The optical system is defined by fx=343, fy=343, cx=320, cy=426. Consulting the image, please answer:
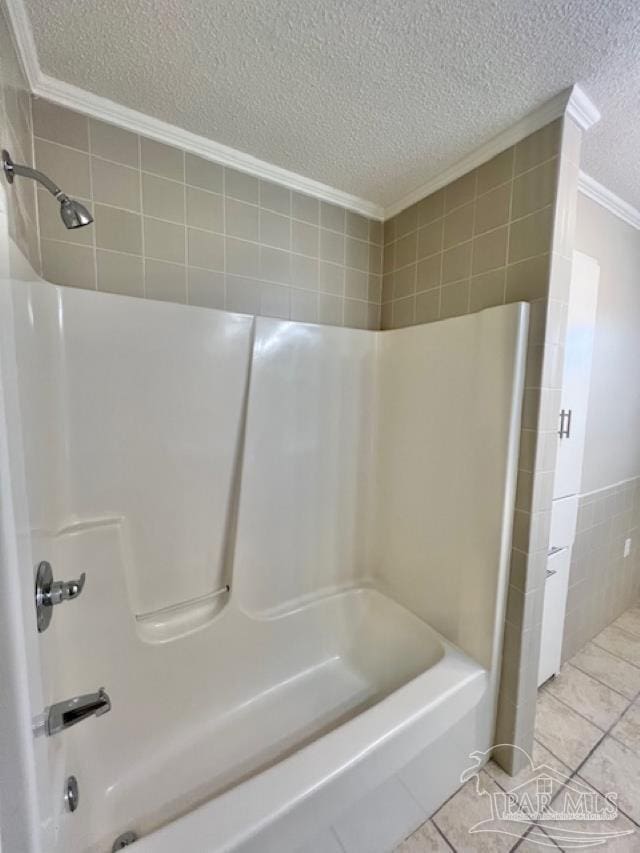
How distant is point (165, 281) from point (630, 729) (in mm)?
2608

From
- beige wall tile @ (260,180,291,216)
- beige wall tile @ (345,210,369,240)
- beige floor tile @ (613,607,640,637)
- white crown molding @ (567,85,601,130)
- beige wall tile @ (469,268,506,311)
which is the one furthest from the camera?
beige floor tile @ (613,607,640,637)

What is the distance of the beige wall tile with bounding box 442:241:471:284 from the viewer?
1.37m

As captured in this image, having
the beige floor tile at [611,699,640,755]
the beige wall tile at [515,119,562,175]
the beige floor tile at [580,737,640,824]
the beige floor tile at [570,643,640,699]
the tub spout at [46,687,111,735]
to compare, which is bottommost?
the beige floor tile at [570,643,640,699]

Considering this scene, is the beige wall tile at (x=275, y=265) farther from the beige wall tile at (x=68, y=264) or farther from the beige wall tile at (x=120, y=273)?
the beige wall tile at (x=68, y=264)

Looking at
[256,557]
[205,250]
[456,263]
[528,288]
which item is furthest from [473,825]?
[205,250]

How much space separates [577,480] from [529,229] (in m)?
1.12

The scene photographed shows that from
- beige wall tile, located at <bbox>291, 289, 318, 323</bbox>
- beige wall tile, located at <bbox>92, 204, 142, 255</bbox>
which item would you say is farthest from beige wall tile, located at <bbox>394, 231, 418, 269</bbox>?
beige wall tile, located at <bbox>92, 204, 142, 255</bbox>

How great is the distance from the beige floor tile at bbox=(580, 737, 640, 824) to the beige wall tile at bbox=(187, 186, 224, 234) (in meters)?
2.49

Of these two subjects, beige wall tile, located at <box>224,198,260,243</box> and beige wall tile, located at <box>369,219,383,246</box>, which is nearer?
beige wall tile, located at <box>224,198,260,243</box>

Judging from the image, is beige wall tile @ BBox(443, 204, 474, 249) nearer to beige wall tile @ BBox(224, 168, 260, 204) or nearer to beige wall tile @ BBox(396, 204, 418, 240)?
beige wall tile @ BBox(396, 204, 418, 240)

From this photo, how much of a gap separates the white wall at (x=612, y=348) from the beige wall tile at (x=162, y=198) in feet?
5.60

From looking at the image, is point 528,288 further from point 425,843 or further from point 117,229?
point 425,843

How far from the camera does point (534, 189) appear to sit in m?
1.13

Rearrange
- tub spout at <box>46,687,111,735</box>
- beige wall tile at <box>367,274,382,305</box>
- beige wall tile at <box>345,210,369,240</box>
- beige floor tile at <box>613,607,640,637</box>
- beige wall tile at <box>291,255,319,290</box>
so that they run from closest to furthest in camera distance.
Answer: tub spout at <box>46,687,111,735</box>
beige wall tile at <box>291,255,319,290</box>
beige wall tile at <box>345,210,369,240</box>
beige wall tile at <box>367,274,382,305</box>
beige floor tile at <box>613,607,640,637</box>
